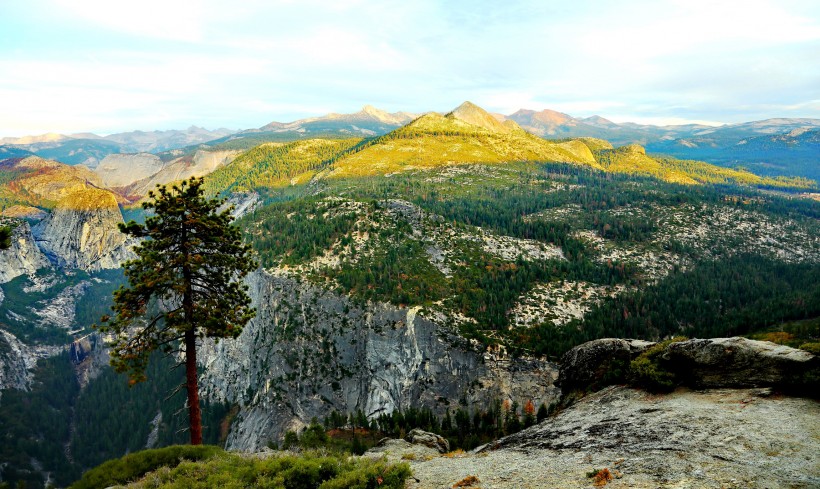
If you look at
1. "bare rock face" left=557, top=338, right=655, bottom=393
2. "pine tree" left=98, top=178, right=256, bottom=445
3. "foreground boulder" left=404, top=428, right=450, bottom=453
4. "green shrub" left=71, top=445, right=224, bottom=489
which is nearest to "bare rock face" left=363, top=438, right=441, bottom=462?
"foreground boulder" left=404, top=428, right=450, bottom=453

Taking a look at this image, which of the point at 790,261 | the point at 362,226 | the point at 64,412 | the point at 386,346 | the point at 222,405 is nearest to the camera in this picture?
the point at 386,346

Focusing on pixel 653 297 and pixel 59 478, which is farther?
pixel 59 478

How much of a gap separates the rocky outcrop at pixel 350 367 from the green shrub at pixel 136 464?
7678 centimetres

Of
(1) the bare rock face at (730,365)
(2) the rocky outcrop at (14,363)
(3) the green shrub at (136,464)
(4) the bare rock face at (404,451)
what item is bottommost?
(2) the rocky outcrop at (14,363)

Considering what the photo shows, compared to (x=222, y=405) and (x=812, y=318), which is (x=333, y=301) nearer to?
(x=222, y=405)

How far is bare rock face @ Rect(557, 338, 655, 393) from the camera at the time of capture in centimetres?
3403

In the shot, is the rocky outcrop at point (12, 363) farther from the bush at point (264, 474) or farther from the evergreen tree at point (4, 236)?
the bush at point (264, 474)

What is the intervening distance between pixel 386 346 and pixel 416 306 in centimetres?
1391

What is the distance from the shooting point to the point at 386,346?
108m

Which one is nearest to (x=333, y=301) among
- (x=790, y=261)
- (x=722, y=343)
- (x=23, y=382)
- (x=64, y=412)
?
(x=722, y=343)

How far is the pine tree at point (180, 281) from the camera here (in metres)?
26.9

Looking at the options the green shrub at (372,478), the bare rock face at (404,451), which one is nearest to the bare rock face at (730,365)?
the bare rock face at (404,451)

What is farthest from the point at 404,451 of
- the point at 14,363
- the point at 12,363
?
the point at 14,363

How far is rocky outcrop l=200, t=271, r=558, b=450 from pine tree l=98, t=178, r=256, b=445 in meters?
76.4
